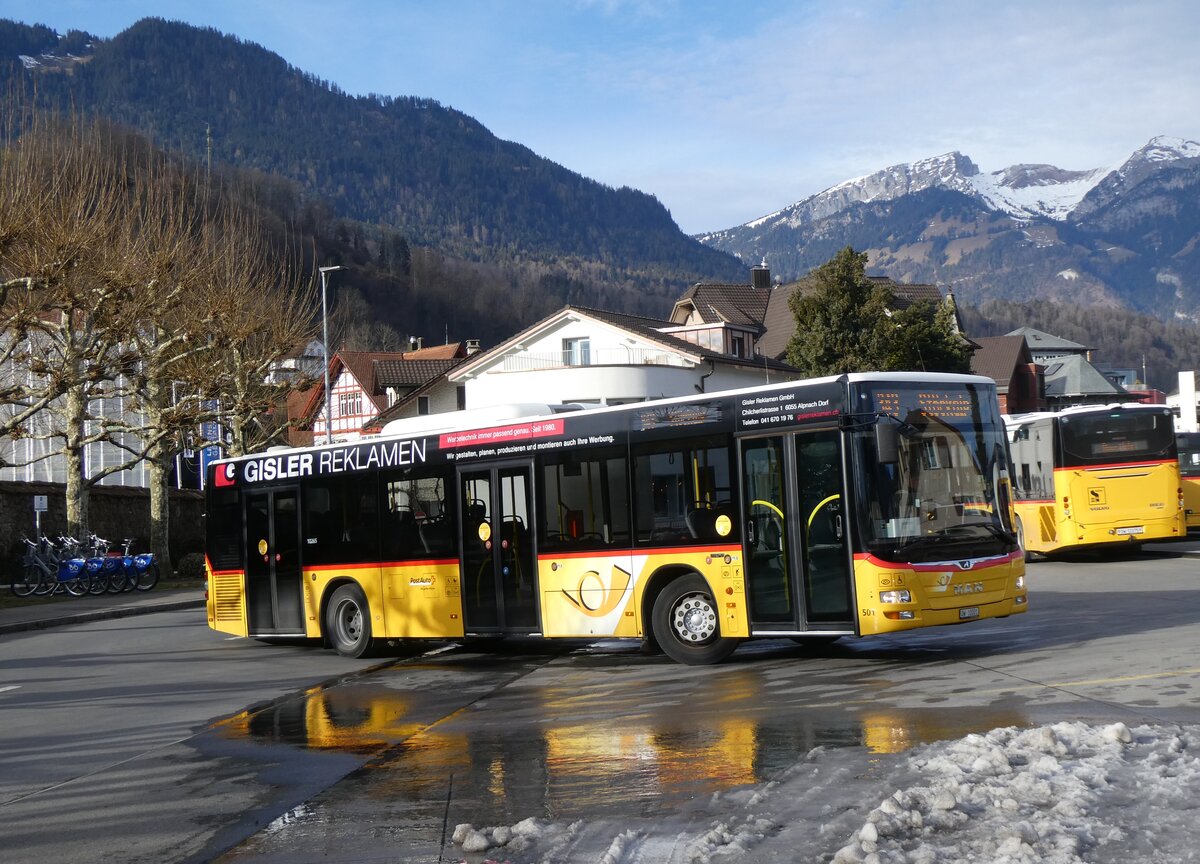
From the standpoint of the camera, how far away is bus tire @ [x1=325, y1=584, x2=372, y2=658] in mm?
16984

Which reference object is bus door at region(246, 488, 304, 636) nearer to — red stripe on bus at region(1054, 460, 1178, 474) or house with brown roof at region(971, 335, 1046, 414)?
red stripe on bus at region(1054, 460, 1178, 474)

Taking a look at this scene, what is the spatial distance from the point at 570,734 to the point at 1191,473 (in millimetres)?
29859

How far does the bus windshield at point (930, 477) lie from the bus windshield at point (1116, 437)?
551 inches

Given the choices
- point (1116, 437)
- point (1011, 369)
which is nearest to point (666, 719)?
point (1116, 437)

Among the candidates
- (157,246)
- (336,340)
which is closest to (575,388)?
(157,246)

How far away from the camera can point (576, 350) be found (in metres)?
63.1

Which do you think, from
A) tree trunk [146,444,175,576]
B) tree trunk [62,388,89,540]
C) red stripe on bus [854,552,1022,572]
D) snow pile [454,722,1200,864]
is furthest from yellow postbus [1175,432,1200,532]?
tree trunk [62,388,89,540]

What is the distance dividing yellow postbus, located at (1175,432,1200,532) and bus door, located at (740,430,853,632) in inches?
977

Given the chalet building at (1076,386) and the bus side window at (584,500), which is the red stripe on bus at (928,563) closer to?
the bus side window at (584,500)

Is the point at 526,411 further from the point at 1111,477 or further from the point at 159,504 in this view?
the point at 159,504

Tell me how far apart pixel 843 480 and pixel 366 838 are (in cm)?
676

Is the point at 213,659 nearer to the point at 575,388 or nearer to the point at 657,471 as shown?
the point at 657,471

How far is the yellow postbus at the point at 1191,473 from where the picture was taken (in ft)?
111

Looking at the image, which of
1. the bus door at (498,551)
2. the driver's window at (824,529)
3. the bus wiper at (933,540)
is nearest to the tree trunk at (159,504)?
the bus door at (498,551)
